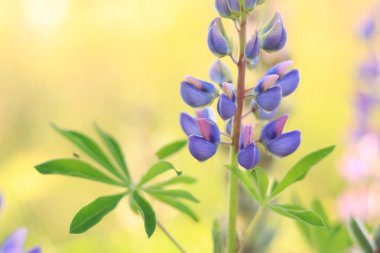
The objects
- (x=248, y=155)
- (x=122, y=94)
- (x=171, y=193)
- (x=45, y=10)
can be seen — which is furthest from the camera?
(x=122, y=94)

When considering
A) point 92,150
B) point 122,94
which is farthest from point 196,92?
point 122,94

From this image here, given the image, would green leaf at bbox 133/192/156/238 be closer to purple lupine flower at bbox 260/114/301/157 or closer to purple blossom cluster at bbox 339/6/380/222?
purple lupine flower at bbox 260/114/301/157

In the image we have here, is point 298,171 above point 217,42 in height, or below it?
below

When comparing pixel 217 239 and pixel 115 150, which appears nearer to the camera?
pixel 217 239

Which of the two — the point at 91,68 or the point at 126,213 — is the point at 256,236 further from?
Result: the point at 91,68

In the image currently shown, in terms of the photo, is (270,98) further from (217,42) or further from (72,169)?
(72,169)

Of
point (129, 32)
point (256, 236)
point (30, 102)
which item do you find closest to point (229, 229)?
point (256, 236)

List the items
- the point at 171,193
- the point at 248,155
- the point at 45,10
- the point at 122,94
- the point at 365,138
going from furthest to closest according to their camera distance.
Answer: the point at 122,94 → the point at 45,10 → the point at 365,138 → the point at 171,193 → the point at 248,155

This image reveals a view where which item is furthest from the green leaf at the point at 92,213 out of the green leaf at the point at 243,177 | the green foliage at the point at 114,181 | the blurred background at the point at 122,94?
the blurred background at the point at 122,94

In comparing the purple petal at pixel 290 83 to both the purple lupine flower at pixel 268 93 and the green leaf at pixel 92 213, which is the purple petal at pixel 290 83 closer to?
the purple lupine flower at pixel 268 93
